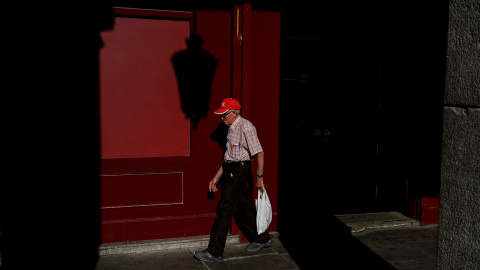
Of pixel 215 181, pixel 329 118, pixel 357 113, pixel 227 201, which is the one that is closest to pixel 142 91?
pixel 215 181

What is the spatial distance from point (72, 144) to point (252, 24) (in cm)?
263

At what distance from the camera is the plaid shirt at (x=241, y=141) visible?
5570 mm

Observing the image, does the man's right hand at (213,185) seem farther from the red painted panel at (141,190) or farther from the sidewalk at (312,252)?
the sidewalk at (312,252)

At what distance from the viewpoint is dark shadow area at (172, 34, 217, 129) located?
20.2 feet

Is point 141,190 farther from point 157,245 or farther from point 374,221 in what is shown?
point 374,221

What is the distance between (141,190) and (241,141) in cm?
143

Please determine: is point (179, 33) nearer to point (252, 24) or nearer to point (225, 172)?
point (252, 24)

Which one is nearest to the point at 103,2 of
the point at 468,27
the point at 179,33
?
the point at 179,33

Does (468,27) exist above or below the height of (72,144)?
above

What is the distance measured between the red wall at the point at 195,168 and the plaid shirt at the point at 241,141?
687 millimetres

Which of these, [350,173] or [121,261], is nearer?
[121,261]

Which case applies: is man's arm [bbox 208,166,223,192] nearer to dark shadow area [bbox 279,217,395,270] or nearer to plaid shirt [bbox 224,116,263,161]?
plaid shirt [bbox 224,116,263,161]

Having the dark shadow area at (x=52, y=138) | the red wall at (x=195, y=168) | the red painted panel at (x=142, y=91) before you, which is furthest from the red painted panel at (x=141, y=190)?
the red painted panel at (x=142, y=91)

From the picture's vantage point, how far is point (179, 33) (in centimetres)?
611
